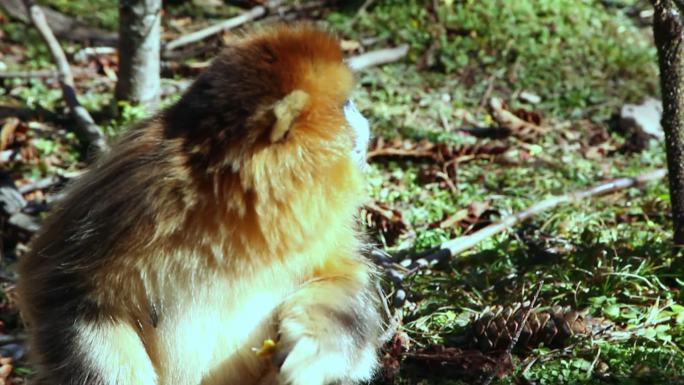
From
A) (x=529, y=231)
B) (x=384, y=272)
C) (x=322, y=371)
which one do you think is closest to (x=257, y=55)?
(x=322, y=371)

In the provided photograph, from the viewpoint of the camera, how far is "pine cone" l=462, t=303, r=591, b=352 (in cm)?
347

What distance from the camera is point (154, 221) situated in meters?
2.84

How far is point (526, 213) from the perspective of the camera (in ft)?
15.5

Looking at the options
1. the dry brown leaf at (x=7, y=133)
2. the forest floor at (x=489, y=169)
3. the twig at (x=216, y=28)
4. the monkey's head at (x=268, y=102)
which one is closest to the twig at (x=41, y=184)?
the forest floor at (x=489, y=169)

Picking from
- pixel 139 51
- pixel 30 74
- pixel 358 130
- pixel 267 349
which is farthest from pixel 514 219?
pixel 30 74

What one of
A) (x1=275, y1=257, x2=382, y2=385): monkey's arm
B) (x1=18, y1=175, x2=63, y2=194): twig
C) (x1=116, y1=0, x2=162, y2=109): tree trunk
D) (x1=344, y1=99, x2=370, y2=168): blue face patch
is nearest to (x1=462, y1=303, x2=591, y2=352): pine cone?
(x1=275, y1=257, x2=382, y2=385): monkey's arm

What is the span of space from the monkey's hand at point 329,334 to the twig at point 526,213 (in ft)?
3.25

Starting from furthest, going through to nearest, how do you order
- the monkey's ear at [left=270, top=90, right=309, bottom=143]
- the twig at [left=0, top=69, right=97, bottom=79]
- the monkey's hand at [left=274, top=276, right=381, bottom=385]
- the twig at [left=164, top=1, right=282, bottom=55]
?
1. the twig at [left=164, top=1, right=282, bottom=55]
2. the twig at [left=0, top=69, right=97, bottom=79]
3. the monkey's hand at [left=274, top=276, right=381, bottom=385]
4. the monkey's ear at [left=270, top=90, right=309, bottom=143]

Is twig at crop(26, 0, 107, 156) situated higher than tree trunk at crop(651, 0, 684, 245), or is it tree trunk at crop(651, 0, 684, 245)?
tree trunk at crop(651, 0, 684, 245)

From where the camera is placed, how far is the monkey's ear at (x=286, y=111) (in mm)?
2744

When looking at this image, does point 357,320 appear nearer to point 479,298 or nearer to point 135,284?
point 135,284

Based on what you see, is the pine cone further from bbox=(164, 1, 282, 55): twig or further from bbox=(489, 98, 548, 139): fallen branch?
bbox=(164, 1, 282, 55): twig

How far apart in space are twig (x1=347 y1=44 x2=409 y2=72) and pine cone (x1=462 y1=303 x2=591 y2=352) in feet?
11.0

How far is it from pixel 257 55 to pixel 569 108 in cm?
396
